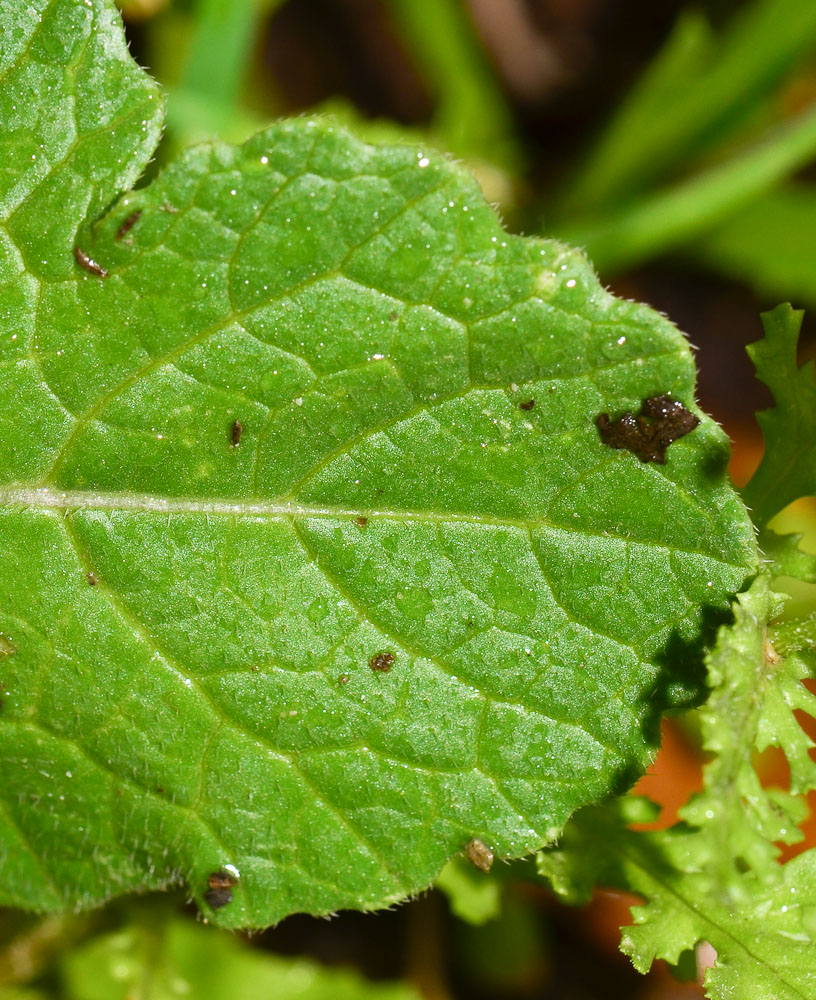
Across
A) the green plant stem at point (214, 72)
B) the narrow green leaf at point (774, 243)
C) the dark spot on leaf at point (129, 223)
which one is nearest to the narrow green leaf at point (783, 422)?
the dark spot on leaf at point (129, 223)

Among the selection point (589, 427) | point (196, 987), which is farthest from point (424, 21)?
point (196, 987)

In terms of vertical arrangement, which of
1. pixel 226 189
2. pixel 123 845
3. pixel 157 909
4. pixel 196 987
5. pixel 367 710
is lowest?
pixel 196 987

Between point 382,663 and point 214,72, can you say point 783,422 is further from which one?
point 214,72

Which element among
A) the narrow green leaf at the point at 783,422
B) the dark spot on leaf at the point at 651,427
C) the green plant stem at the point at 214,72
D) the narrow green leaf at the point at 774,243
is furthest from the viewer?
the narrow green leaf at the point at 774,243

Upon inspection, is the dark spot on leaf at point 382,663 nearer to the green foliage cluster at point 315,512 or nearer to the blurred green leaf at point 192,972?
the green foliage cluster at point 315,512

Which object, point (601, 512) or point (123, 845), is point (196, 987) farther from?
point (601, 512)

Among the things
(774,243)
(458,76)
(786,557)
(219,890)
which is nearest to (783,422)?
(786,557)
